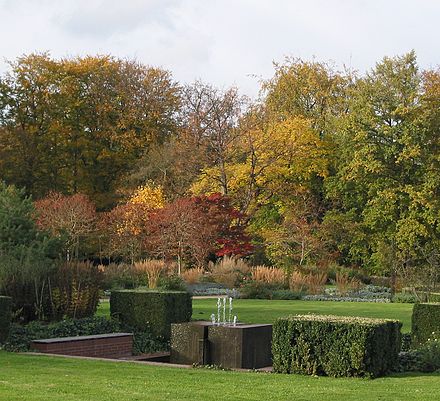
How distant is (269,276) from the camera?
32.7m

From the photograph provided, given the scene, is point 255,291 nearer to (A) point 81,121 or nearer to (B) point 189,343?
(B) point 189,343

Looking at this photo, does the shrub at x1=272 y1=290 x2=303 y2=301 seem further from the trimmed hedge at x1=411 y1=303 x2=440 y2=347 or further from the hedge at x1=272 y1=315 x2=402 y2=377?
the hedge at x1=272 y1=315 x2=402 y2=377

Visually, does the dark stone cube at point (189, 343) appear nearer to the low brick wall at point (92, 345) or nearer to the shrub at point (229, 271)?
the low brick wall at point (92, 345)

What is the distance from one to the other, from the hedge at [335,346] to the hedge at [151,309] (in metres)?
5.00

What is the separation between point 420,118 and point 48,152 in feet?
68.1

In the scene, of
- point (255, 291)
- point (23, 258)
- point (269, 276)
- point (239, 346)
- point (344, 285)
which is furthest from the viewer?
point (269, 276)

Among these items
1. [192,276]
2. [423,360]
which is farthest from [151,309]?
[192,276]

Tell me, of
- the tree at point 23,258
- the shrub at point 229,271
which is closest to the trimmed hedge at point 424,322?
the tree at point 23,258

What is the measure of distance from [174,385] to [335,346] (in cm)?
262

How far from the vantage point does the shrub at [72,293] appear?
658 inches

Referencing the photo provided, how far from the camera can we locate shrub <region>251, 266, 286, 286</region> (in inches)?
1264

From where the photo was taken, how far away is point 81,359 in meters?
12.9

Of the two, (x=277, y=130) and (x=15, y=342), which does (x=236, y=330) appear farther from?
(x=277, y=130)

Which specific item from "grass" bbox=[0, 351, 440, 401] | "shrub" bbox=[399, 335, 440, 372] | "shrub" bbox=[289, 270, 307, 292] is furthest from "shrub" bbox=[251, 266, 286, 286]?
"grass" bbox=[0, 351, 440, 401]
